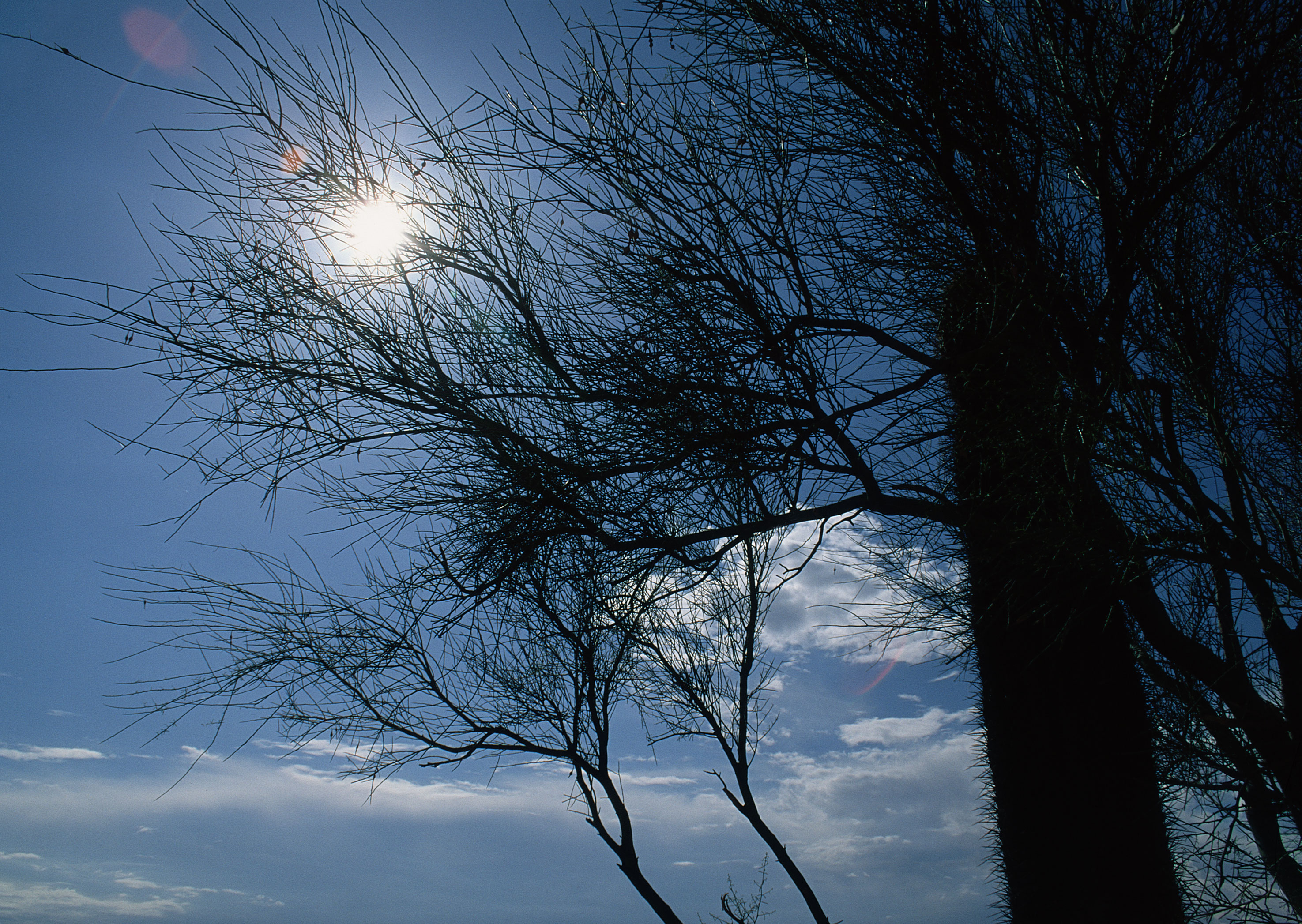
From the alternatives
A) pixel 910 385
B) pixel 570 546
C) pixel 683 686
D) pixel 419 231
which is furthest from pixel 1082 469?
pixel 683 686

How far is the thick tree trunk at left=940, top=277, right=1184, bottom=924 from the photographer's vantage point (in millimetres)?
1901

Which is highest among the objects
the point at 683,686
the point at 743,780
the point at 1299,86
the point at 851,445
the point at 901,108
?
the point at 1299,86

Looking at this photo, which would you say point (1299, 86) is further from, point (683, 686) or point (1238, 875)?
point (683, 686)

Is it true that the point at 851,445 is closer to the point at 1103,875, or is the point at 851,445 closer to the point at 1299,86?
the point at 1103,875

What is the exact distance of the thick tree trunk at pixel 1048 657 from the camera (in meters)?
1.90

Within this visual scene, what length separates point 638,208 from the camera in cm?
200

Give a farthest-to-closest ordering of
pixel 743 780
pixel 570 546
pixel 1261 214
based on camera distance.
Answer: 1. pixel 743 780
2. pixel 570 546
3. pixel 1261 214

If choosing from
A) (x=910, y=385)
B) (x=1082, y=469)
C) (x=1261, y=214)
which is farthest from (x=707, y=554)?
(x=1261, y=214)

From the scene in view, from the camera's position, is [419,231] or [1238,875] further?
A: [419,231]

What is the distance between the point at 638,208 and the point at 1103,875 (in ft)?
7.62

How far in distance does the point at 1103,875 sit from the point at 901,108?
2244mm

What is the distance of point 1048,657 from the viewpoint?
2225 mm

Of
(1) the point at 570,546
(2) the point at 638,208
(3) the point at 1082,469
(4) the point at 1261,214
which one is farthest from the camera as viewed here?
(1) the point at 570,546

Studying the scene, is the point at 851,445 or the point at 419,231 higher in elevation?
the point at 419,231
